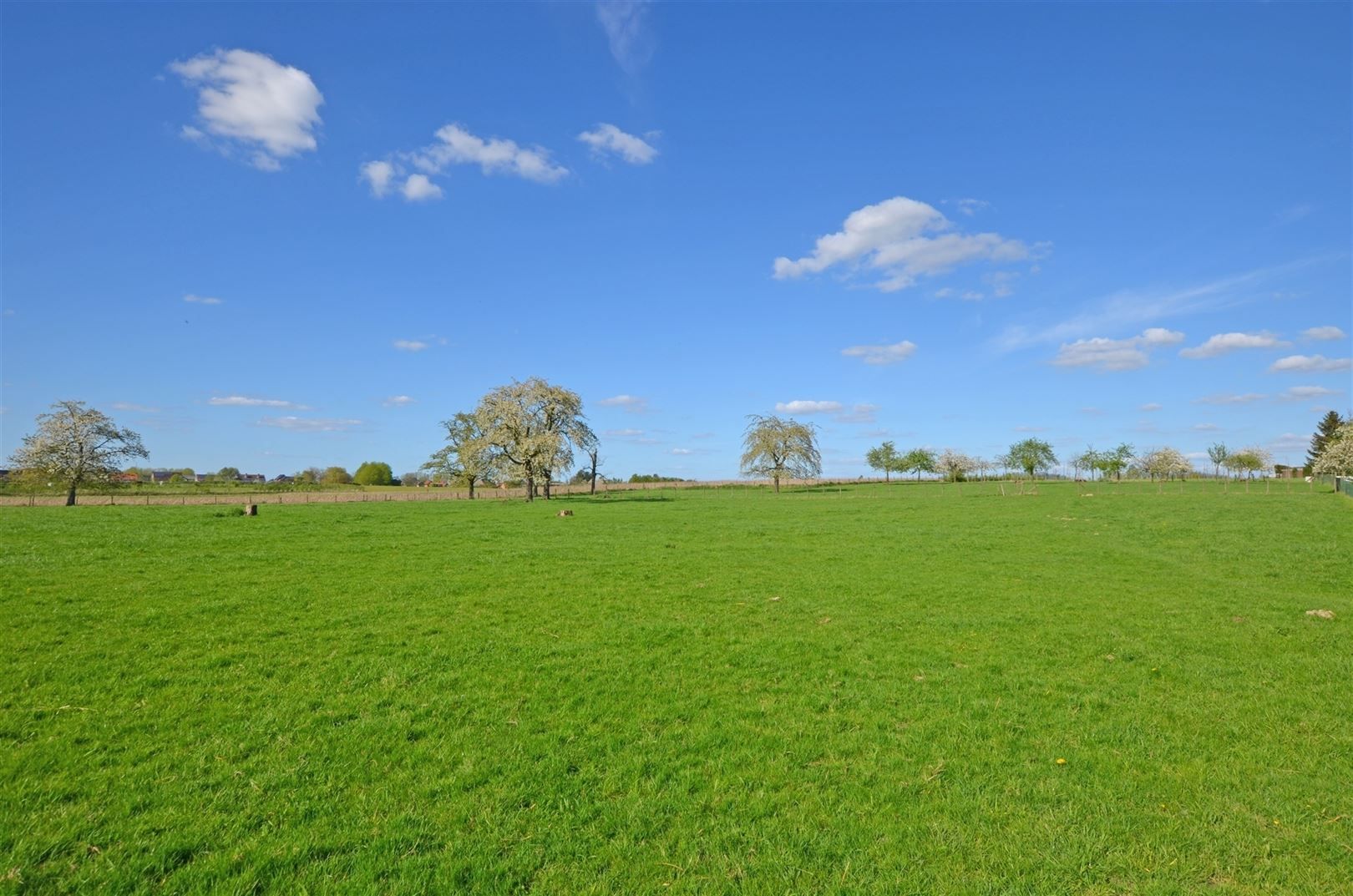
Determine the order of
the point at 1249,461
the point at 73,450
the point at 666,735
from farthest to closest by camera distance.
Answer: the point at 1249,461, the point at 73,450, the point at 666,735

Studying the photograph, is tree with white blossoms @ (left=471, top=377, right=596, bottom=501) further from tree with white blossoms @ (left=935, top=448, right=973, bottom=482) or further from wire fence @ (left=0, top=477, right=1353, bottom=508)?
tree with white blossoms @ (left=935, top=448, right=973, bottom=482)

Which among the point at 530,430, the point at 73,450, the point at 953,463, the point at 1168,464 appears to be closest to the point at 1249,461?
the point at 1168,464

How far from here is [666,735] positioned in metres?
7.76

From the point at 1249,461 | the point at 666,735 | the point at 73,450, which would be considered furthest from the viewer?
the point at 1249,461

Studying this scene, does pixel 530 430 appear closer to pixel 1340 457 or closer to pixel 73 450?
pixel 73 450

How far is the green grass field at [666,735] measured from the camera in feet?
17.5

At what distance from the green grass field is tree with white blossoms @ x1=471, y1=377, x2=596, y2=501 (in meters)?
40.1

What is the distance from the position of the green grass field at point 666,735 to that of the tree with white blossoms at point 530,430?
40115 millimetres

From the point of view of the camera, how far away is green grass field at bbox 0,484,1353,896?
5.32m

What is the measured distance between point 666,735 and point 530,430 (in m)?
54.5

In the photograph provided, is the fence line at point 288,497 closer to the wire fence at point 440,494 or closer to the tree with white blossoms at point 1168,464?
the wire fence at point 440,494

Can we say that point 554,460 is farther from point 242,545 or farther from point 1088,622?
point 1088,622

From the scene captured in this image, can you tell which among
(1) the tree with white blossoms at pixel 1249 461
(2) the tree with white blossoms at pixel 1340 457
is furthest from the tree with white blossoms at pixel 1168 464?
(2) the tree with white blossoms at pixel 1340 457

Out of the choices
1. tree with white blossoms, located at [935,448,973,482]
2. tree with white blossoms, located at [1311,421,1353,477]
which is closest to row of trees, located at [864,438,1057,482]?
tree with white blossoms, located at [935,448,973,482]
